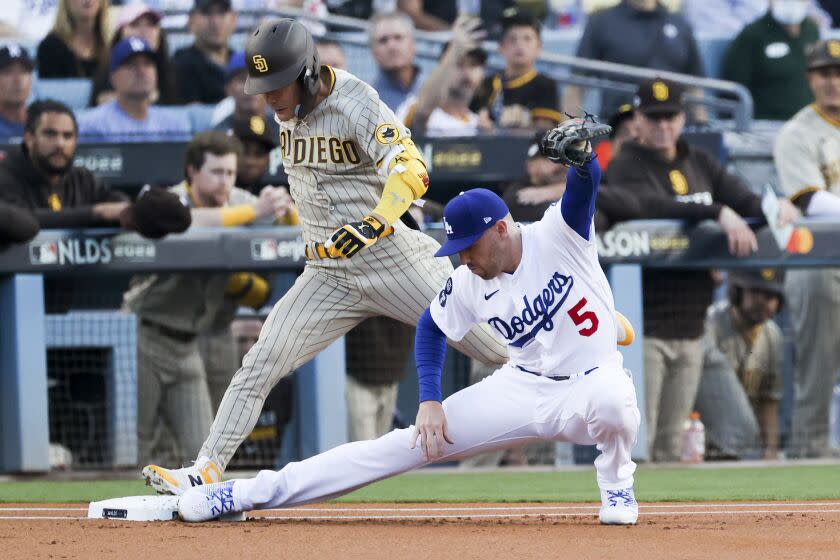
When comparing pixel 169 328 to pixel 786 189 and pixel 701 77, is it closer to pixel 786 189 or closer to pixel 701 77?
pixel 786 189

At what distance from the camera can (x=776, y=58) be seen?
34.2ft

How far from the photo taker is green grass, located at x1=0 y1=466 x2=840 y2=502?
242 inches

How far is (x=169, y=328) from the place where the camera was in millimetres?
7441

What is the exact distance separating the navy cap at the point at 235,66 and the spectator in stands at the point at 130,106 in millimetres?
507

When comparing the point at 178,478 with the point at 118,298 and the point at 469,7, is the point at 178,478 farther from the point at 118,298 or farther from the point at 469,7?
the point at 469,7

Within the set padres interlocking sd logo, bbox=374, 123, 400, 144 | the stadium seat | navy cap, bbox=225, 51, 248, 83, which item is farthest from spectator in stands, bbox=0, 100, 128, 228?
padres interlocking sd logo, bbox=374, 123, 400, 144

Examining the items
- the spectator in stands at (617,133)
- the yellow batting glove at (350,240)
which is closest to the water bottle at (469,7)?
the spectator in stands at (617,133)

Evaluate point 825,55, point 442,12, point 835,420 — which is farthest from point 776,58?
point 835,420

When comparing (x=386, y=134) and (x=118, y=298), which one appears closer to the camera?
(x=386, y=134)

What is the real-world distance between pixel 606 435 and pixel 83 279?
3.81 meters

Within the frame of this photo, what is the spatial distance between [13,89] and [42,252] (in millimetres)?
1838

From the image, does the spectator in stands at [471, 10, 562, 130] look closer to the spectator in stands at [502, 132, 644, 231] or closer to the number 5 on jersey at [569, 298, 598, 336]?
the spectator in stands at [502, 132, 644, 231]

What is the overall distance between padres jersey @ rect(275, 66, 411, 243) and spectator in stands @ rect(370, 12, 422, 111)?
162 inches

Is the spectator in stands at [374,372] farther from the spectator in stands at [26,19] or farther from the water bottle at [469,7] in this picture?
the water bottle at [469,7]
